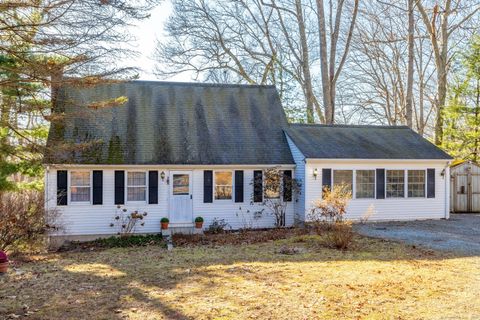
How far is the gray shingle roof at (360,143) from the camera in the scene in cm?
1535

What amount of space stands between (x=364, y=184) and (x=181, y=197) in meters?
6.72

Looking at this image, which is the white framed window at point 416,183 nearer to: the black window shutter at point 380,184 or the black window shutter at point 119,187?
the black window shutter at point 380,184

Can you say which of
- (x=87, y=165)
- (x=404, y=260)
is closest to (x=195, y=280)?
(x=404, y=260)

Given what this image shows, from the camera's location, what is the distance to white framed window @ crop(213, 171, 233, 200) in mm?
14742

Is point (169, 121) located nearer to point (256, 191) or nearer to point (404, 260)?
point (256, 191)

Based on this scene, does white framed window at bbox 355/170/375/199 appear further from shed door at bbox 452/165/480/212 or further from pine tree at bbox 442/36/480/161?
pine tree at bbox 442/36/480/161

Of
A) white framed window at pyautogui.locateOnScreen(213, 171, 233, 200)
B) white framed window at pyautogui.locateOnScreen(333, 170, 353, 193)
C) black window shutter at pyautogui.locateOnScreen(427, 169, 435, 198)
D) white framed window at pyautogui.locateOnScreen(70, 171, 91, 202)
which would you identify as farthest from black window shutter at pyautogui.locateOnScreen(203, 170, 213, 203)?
black window shutter at pyautogui.locateOnScreen(427, 169, 435, 198)

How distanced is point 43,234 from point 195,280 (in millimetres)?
6600

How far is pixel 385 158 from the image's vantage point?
611 inches

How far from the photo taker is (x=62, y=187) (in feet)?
43.8

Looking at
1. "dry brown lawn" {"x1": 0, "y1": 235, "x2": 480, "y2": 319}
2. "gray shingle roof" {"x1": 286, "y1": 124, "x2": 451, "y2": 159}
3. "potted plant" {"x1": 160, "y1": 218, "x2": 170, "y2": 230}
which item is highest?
"gray shingle roof" {"x1": 286, "y1": 124, "x2": 451, "y2": 159}

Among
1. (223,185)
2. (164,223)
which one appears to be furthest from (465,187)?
(164,223)

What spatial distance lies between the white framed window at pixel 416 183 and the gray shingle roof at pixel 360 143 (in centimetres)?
64

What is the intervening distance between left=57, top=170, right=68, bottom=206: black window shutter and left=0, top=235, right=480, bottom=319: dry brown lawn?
10.5ft
